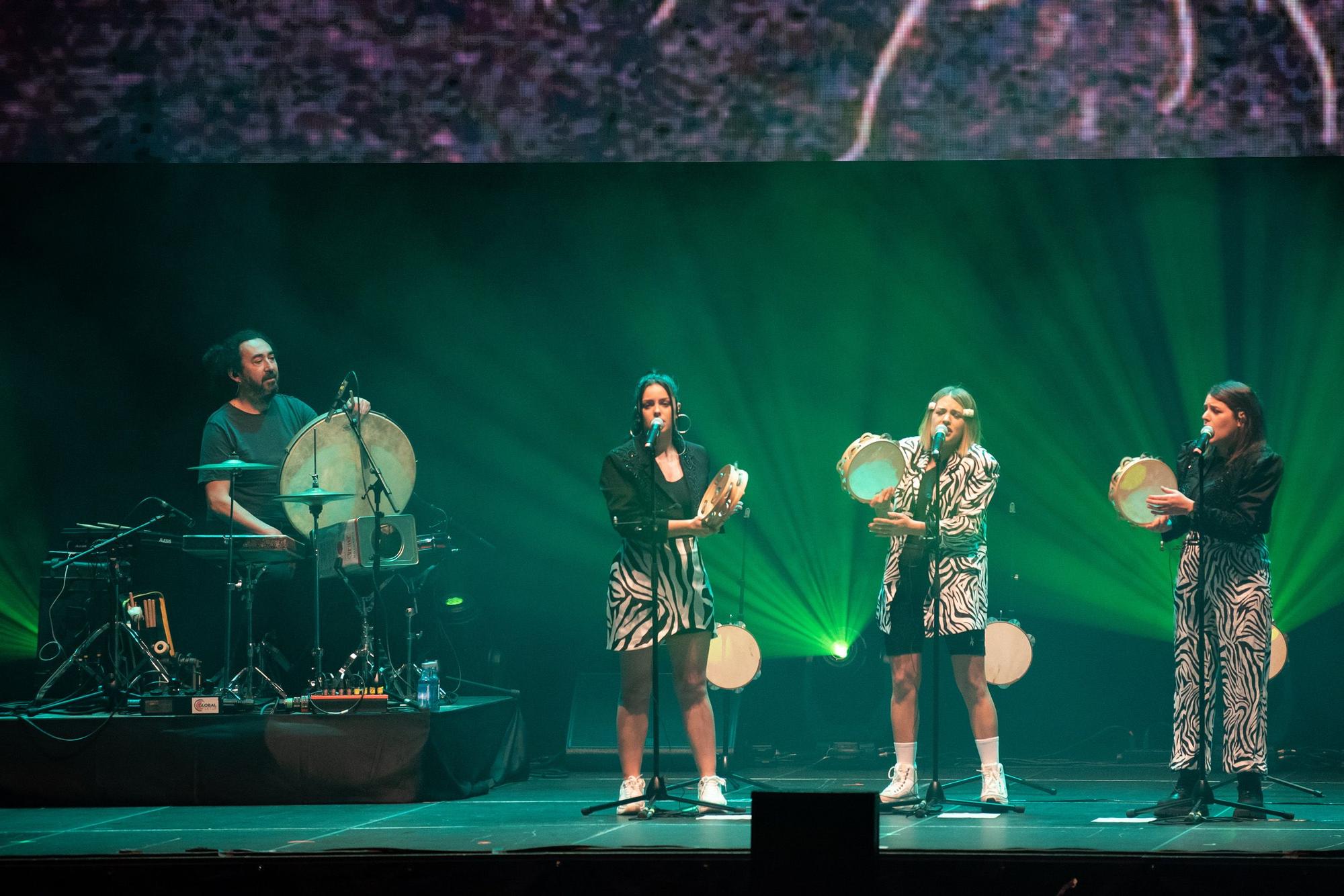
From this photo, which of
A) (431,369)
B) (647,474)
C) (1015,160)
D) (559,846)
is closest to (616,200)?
(431,369)

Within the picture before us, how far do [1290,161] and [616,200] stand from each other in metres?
3.83

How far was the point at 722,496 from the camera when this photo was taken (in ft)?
19.6

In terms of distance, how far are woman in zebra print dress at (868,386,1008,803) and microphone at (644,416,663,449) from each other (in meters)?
1.01

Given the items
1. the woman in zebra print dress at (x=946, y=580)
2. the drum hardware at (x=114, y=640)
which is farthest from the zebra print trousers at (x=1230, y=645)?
the drum hardware at (x=114, y=640)

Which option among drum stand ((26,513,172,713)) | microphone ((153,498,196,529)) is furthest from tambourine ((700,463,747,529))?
microphone ((153,498,196,529))

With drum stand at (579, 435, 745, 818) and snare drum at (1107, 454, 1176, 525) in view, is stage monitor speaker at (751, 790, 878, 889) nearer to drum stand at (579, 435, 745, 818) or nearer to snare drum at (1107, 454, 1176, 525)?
drum stand at (579, 435, 745, 818)

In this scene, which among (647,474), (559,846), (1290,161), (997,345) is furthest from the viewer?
(997,345)

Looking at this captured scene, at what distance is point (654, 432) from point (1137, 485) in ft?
7.46

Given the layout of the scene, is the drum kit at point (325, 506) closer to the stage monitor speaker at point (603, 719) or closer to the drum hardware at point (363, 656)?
the drum hardware at point (363, 656)

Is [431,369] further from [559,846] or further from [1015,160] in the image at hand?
[559,846]

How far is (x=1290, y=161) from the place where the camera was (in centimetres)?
812

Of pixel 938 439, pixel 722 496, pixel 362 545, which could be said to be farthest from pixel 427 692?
pixel 938 439

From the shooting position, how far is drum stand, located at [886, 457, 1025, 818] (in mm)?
6156

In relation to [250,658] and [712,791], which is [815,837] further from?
[250,658]
